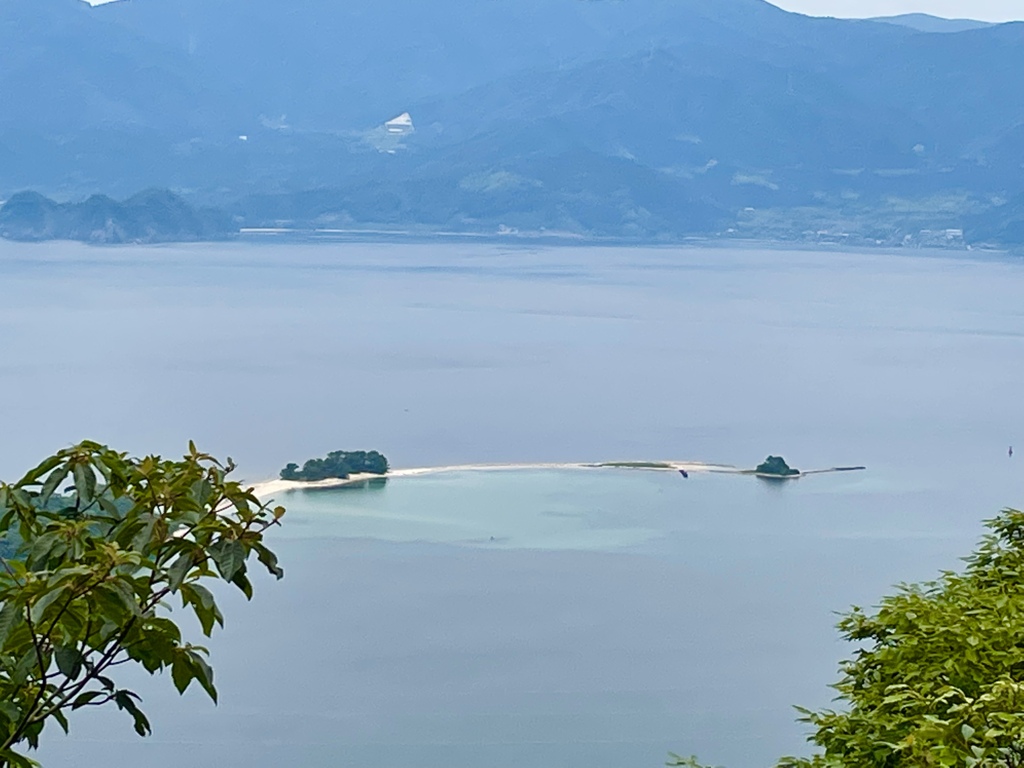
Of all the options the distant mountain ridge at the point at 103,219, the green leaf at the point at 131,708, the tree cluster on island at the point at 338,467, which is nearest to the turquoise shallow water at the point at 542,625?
the tree cluster on island at the point at 338,467

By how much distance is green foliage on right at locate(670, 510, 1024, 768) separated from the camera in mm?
1504

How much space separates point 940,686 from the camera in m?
1.80

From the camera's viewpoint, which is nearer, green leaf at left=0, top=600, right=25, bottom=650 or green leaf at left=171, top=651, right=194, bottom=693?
green leaf at left=0, top=600, right=25, bottom=650

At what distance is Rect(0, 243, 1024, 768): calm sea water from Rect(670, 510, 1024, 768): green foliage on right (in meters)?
7.83

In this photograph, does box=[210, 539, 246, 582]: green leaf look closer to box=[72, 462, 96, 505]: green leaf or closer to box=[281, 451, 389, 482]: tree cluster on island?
box=[72, 462, 96, 505]: green leaf

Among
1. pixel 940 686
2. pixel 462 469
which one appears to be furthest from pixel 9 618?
pixel 462 469

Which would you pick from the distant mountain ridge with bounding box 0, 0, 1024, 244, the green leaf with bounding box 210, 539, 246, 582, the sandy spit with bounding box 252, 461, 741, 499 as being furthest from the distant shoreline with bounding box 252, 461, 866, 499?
the distant mountain ridge with bounding box 0, 0, 1024, 244

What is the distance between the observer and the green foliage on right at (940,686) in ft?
4.93

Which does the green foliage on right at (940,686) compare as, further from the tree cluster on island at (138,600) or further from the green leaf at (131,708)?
the green leaf at (131,708)

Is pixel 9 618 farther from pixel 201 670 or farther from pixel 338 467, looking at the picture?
pixel 338 467

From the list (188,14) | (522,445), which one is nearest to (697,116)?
(188,14)

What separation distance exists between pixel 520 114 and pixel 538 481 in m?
70.7

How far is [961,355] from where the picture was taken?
33.8 m

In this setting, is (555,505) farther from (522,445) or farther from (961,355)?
(961,355)
